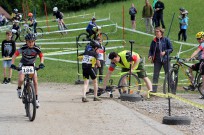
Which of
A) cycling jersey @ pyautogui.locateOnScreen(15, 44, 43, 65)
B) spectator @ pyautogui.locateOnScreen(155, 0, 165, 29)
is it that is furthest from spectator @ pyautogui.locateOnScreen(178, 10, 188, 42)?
cycling jersey @ pyautogui.locateOnScreen(15, 44, 43, 65)

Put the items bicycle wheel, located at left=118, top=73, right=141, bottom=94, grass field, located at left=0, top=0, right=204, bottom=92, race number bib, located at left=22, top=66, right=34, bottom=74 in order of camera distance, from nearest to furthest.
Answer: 1. race number bib, located at left=22, top=66, right=34, bottom=74
2. bicycle wheel, located at left=118, top=73, right=141, bottom=94
3. grass field, located at left=0, top=0, right=204, bottom=92

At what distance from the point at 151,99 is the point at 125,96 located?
3.77 feet

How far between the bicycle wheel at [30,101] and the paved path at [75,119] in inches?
6.4

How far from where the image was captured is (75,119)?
12133 millimetres

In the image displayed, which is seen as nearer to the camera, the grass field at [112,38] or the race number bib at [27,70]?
the race number bib at [27,70]

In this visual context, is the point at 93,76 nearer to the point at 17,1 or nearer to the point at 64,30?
the point at 64,30

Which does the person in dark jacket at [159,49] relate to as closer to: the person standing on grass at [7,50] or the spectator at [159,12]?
the person standing on grass at [7,50]

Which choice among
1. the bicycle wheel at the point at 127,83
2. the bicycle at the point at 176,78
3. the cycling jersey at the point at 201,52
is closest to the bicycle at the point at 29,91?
the bicycle wheel at the point at 127,83

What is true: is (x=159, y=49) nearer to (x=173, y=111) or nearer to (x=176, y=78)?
(x=176, y=78)

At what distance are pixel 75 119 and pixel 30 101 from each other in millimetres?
999

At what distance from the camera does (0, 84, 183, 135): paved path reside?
1081 cm

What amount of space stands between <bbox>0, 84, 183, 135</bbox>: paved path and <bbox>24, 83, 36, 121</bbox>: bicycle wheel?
16 cm

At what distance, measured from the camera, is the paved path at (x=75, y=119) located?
10812 millimetres

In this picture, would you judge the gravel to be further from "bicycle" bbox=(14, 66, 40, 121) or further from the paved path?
"bicycle" bbox=(14, 66, 40, 121)
